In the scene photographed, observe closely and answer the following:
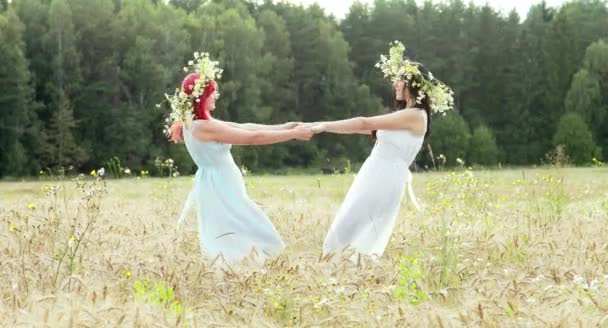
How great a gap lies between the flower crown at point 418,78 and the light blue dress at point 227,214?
1987mm

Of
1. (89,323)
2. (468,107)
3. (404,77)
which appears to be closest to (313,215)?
(404,77)

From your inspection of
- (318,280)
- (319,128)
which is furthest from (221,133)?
(318,280)

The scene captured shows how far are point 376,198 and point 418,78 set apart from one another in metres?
1.29

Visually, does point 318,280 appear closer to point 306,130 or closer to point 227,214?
point 227,214

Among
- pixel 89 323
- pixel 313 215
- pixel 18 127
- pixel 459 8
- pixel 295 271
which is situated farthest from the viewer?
pixel 459 8

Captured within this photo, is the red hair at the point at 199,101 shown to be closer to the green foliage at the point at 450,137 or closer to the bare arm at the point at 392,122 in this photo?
the bare arm at the point at 392,122

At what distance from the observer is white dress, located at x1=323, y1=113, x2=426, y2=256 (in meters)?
9.51

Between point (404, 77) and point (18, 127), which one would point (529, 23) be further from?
point (404, 77)

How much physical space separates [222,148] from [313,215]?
551 centimetres

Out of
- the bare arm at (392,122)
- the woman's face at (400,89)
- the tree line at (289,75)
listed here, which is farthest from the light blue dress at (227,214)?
the tree line at (289,75)

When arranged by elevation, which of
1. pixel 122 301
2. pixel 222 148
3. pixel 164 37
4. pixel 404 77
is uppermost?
pixel 164 37

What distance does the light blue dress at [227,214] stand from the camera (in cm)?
895

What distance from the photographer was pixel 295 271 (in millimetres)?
7906

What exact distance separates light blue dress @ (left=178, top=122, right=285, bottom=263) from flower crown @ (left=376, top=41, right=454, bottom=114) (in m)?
1.99
